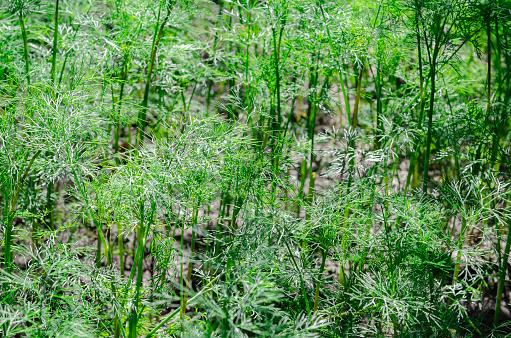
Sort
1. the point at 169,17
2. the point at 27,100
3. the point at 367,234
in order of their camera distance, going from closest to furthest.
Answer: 1. the point at 27,100
2. the point at 367,234
3. the point at 169,17

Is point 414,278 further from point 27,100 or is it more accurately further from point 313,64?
point 27,100

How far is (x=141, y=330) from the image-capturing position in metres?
1.88

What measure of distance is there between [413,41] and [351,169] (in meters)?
0.63

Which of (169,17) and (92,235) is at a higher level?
(169,17)

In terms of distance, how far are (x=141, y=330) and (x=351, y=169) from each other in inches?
40.2

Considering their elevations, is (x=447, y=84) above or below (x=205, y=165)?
above

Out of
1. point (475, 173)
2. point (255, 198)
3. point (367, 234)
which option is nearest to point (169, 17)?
point (255, 198)

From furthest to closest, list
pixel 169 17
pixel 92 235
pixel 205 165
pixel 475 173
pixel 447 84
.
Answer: pixel 92 235 < pixel 475 173 < pixel 447 84 < pixel 169 17 < pixel 205 165

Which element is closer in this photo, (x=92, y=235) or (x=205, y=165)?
(x=205, y=165)

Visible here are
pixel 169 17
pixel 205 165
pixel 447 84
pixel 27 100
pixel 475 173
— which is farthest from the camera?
pixel 475 173

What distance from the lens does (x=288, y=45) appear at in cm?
204

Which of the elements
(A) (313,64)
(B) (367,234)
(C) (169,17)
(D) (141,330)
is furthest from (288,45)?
(D) (141,330)

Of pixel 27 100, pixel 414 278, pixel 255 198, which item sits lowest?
pixel 414 278

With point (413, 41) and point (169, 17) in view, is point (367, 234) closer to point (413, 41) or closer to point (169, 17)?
point (413, 41)
